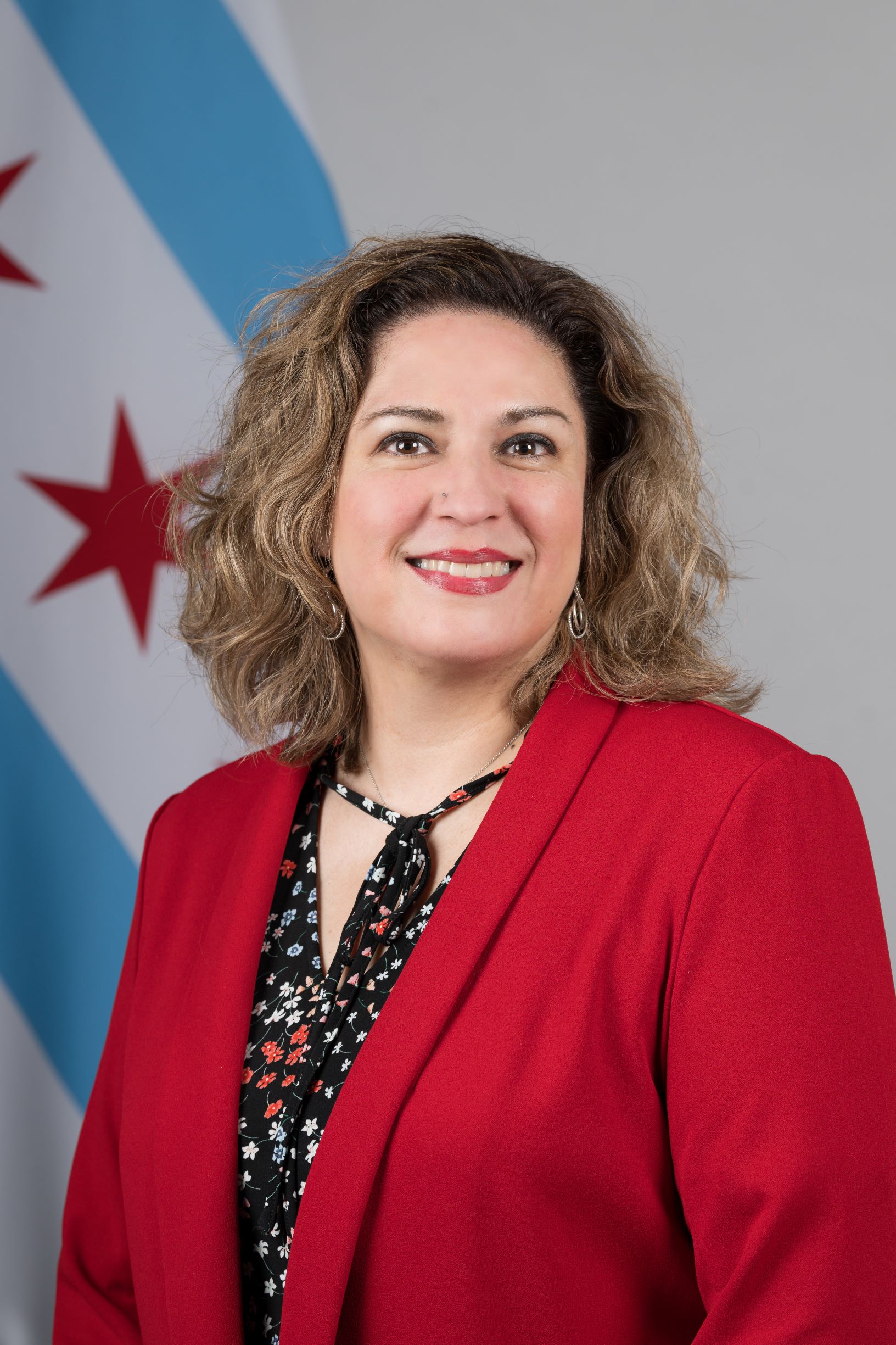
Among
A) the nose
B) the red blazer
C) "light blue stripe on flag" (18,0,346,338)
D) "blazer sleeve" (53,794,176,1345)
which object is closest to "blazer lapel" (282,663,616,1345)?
the red blazer

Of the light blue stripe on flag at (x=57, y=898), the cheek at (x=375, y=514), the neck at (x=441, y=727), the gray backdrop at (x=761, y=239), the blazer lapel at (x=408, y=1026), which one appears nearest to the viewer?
the blazer lapel at (x=408, y=1026)

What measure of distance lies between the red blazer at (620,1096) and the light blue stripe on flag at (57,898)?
869mm

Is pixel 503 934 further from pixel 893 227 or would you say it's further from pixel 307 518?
pixel 893 227

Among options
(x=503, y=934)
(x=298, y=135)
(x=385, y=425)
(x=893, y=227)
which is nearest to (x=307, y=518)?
(x=385, y=425)

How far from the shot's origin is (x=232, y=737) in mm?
2500

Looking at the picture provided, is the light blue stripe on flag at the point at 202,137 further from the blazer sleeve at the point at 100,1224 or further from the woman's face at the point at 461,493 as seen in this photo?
the blazer sleeve at the point at 100,1224

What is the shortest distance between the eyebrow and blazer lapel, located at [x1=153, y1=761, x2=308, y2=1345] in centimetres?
60

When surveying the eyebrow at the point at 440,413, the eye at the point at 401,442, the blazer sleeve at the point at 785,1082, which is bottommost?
the blazer sleeve at the point at 785,1082

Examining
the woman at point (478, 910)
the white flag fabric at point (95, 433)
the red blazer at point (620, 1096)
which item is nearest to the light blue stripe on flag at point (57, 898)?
the white flag fabric at point (95, 433)

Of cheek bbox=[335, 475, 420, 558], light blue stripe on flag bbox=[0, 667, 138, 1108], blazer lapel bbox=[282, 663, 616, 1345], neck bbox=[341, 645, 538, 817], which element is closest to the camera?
blazer lapel bbox=[282, 663, 616, 1345]

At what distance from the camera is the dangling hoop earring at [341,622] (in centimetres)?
190

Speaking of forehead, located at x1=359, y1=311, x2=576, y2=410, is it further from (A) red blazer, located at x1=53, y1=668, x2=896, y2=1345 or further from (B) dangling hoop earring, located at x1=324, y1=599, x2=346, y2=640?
(A) red blazer, located at x1=53, y1=668, x2=896, y2=1345

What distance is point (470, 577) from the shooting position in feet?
5.27

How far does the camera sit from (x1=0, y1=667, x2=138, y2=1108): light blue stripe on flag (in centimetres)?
232
